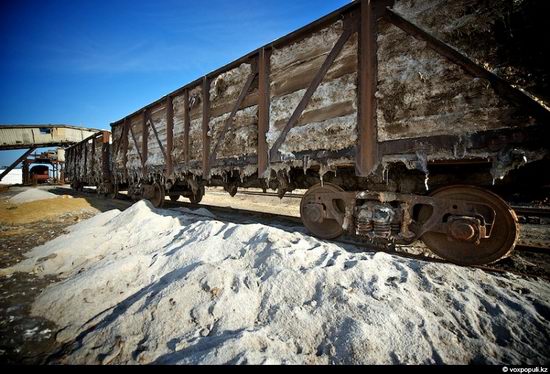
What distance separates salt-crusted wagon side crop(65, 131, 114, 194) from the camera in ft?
38.8

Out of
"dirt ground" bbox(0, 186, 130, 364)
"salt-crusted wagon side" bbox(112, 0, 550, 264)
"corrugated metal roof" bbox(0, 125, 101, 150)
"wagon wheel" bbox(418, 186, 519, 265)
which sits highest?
"corrugated metal roof" bbox(0, 125, 101, 150)

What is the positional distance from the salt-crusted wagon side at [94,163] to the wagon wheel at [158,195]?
5.11 meters

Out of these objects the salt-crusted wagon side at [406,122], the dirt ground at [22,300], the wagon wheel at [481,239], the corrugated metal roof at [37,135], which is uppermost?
the corrugated metal roof at [37,135]

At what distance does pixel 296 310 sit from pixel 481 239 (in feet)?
7.91

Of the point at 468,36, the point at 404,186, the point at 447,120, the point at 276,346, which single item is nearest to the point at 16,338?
the point at 276,346

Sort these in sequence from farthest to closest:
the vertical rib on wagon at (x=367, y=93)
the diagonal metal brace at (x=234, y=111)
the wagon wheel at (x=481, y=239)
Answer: the diagonal metal brace at (x=234, y=111), the vertical rib on wagon at (x=367, y=93), the wagon wheel at (x=481, y=239)

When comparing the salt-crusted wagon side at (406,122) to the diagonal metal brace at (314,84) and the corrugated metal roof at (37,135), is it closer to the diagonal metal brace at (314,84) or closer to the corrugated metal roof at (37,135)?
the diagonal metal brace at (314,84)

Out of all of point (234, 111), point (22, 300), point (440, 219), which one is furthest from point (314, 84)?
point (22, 300)

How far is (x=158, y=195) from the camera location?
8.18m

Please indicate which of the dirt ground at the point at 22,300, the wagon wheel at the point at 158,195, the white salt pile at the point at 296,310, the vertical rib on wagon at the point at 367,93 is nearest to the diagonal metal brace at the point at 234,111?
the vertical rib on wagon at the point at 367,93

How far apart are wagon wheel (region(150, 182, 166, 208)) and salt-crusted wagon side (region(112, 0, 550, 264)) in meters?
4.63

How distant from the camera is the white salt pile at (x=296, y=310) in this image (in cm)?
168

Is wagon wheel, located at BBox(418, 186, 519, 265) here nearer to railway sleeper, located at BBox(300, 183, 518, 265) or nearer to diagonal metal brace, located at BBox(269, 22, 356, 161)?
railway sleeper, located at BBox(300, 183, 518, 265)

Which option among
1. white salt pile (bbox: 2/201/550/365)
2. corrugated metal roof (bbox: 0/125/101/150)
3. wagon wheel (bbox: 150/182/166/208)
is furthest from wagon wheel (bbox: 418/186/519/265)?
corrugated metal roof (bbox: 0/125/101/150)
